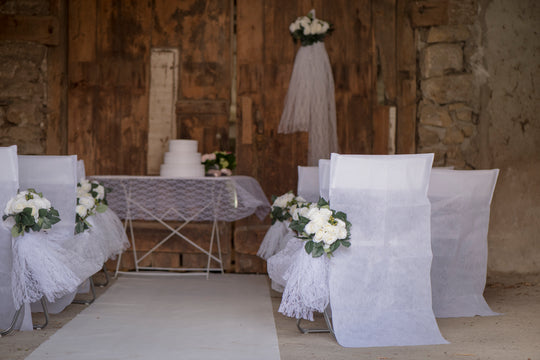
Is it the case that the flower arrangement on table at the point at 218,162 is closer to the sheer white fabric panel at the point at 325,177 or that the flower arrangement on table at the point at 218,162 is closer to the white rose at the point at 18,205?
the sheer white fabric panel at the point at 325,177

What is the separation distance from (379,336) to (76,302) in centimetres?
211

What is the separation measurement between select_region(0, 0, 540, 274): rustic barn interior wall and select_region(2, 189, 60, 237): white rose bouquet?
7.45 feet

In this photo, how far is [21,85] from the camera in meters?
5.59

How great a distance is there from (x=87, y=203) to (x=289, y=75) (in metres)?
2.48

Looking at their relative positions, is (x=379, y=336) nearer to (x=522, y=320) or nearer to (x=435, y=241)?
(x=435, y=241)

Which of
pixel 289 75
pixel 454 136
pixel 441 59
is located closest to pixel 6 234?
pixel 289 75

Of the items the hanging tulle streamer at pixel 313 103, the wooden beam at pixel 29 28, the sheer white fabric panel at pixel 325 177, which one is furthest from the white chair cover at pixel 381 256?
the wooden beam at pixel 29 28

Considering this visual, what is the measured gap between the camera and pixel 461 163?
518cm

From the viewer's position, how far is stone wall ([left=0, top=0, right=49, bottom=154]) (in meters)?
5.57

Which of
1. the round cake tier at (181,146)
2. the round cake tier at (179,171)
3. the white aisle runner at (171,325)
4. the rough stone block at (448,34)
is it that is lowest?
the white aisle runner at (171,325)

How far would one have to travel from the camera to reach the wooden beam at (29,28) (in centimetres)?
556

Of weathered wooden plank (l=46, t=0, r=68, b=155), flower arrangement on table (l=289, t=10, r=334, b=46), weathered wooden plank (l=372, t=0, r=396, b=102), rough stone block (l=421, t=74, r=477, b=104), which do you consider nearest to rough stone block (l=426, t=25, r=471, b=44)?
rough stone block (l=421, t=74, r=477, b=104)

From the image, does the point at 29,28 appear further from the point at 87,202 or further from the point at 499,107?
the point at 499,107

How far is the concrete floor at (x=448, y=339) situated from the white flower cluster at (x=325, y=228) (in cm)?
54
